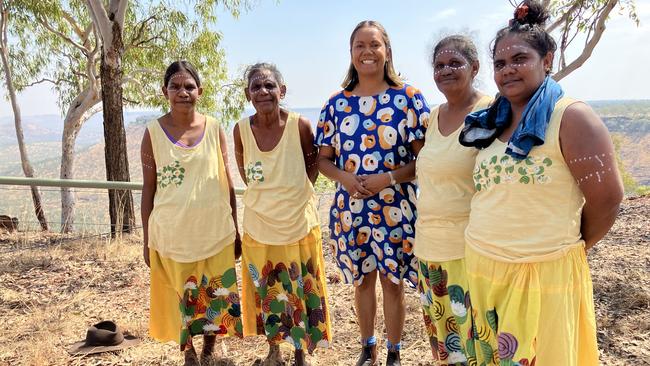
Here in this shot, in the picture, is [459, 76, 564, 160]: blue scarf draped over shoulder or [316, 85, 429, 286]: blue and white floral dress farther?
[316, 85, 429, 286]: blue and white floral dress

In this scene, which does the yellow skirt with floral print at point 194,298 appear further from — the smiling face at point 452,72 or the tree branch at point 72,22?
the tree branch at point 72,22

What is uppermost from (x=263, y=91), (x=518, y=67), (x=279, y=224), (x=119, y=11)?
(x=119, y=11)

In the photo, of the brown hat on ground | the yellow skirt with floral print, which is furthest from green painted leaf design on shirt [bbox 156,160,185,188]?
the brown hat on ground

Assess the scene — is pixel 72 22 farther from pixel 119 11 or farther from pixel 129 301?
pixel 129 301

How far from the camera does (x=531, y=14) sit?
1688mm

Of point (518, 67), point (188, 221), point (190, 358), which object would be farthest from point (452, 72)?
point (190, 358)

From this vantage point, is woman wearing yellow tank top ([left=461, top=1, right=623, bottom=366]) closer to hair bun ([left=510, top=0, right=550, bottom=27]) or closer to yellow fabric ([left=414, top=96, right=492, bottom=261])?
hair bun ([left=510, top=0, right=550, bottom=27])

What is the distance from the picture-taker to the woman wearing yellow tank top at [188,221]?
2.46 meters

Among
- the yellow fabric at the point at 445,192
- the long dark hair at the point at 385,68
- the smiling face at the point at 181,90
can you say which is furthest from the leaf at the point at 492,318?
the smiling face at the point at 181,90

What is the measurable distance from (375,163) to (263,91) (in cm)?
68

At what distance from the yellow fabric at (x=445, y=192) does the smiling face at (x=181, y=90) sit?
1.24 metres

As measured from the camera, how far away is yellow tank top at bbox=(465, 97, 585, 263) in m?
1.55

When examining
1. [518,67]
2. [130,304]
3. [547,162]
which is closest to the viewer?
[547,162]

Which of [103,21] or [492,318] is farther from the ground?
[103,21]
